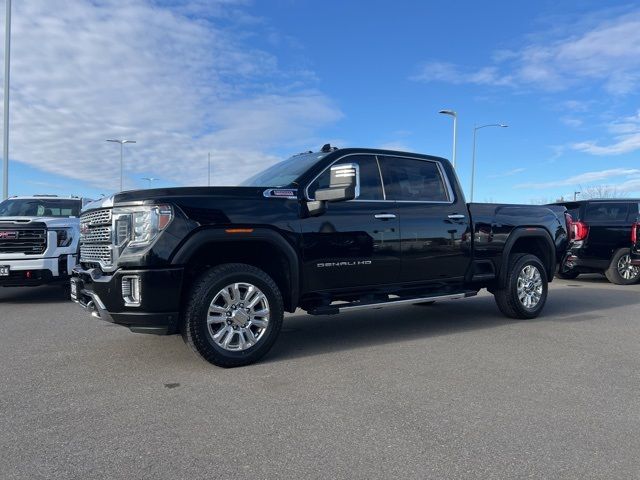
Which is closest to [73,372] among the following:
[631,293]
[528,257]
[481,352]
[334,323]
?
[334,323]

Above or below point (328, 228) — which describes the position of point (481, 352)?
below

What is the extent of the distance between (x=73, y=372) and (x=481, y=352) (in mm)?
3842

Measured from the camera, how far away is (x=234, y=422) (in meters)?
3.43

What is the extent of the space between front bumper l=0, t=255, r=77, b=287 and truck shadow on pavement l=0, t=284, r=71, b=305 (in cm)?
74

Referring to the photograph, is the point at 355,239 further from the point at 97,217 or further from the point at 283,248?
the point at 97,217

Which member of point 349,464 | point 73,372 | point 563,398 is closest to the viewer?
point 349,464

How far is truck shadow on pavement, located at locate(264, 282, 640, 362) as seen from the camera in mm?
5605

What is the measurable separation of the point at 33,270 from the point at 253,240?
16.8 ft

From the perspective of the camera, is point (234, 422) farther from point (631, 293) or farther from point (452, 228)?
point (631, 293)

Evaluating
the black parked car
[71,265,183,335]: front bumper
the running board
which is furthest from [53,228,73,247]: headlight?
the black parked car

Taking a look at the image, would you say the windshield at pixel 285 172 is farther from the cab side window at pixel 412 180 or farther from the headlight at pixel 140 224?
the headlight at pixel 140 224

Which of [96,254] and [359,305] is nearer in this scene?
[96,254]

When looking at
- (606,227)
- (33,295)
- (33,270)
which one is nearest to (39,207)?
(33,295)

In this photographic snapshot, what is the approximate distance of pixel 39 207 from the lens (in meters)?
9.89
